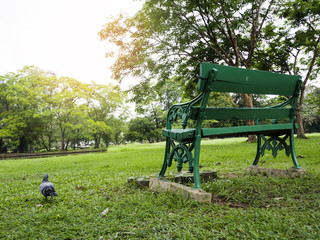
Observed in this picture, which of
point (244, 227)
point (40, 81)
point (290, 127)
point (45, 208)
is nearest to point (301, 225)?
point (244, 227)

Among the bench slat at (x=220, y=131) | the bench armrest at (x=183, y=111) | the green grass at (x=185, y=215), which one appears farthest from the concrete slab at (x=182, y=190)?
the bench armrest at (x=183, y=111)

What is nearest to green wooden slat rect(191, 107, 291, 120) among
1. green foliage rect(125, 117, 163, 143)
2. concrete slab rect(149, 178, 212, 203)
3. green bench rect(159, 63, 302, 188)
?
green bench rect(159, 63, 302, 188)

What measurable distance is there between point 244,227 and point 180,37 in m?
12.6

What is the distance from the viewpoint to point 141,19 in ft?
39.3

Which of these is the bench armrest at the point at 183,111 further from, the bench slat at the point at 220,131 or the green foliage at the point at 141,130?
the green foliage at the point at 141,130

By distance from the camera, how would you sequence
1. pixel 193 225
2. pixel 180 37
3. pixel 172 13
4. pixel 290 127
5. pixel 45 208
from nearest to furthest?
pixel 193 225 < pixel 45 208 < pixel 290 127 < pixel 172 13 < pixel 180 37

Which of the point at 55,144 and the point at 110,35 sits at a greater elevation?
the point at 110,35

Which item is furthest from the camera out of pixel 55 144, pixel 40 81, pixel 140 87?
pixel 55 144

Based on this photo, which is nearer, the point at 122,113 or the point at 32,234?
the point at 32,234

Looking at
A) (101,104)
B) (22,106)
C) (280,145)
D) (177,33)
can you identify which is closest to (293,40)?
(177,33)

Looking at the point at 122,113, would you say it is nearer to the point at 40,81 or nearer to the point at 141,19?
the point at 40,81

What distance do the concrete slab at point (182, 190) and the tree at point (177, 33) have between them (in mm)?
10715

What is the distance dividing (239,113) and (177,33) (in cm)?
1114

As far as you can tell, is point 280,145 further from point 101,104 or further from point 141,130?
point 141,130
